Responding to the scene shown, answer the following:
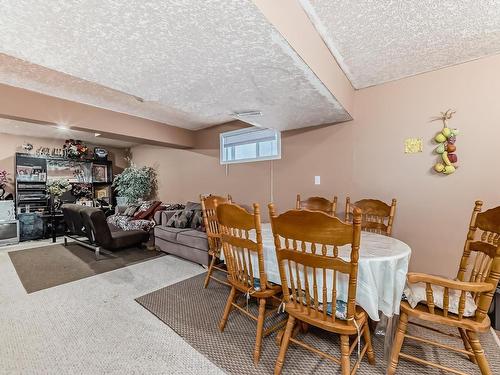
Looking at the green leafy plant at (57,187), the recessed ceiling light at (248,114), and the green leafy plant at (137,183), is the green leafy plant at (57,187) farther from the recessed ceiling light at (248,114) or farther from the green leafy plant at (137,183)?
the recessed ceiling light at (248,114)

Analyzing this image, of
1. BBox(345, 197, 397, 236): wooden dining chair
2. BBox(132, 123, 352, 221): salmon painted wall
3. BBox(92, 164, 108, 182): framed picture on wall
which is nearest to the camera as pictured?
BBox(345, 197, 397, 236): wooden dining chair

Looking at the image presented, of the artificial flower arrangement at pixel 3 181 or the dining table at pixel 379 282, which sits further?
the artificial flower arrangement at pixel 3 181

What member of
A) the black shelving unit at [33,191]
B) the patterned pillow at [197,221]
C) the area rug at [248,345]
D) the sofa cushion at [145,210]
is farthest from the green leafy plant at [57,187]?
the area rug at [248,345]

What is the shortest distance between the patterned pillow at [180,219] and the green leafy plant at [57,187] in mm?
3323

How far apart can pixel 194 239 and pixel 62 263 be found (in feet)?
6.79

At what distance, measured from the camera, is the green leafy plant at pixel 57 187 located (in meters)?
5.34

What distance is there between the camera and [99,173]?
252 inches

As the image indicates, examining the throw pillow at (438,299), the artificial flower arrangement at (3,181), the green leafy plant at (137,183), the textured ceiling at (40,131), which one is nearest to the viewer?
the throw pillow at (438,299)

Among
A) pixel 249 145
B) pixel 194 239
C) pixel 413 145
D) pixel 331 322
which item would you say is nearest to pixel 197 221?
pixel 194 239

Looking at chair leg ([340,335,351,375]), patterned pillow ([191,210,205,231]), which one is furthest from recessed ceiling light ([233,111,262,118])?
chair leg ([340,335,351,375])

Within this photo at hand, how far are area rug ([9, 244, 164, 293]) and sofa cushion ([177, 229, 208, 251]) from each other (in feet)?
2.28

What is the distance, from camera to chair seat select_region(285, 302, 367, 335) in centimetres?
121

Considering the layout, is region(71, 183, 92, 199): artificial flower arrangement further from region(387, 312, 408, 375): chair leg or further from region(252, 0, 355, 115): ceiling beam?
region(387, 312, 408, 375): chair leg

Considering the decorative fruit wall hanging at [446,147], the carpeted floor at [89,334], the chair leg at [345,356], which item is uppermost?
the decorative fruit wall hanging at [446,147]
